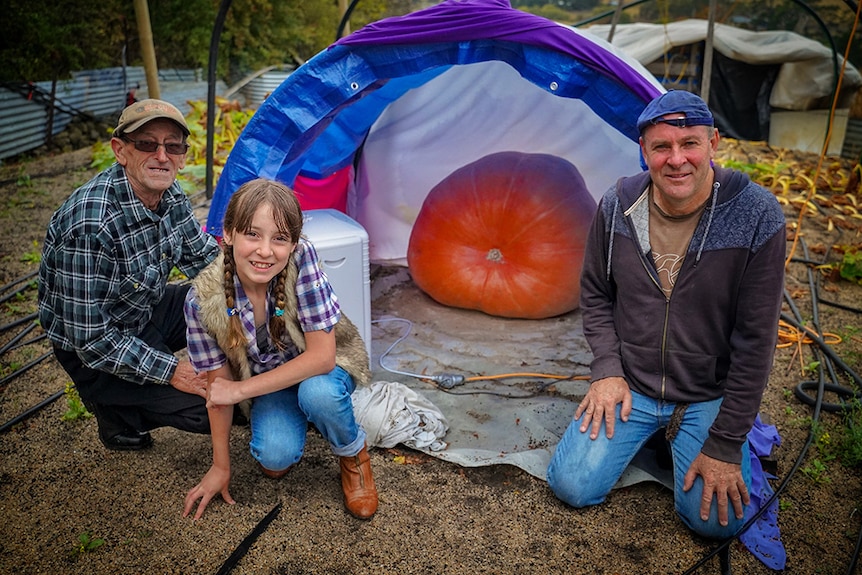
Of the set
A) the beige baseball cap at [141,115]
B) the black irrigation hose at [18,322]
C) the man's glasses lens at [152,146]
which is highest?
the beige baseball cap at [141,115]

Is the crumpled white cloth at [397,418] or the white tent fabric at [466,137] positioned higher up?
the white tent fabric at [466,137]

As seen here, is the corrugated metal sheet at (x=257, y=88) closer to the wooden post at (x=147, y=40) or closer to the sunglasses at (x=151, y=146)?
the wooden post at (x=147, y=40)

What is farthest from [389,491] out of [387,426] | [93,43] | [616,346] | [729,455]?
[93,43]

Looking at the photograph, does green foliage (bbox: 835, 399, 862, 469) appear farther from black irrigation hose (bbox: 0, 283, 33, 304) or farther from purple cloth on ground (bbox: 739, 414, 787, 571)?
black irrigation hose (bbox: 0, 283, 33, 304)

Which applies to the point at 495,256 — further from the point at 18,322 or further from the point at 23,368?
the point at 18,322

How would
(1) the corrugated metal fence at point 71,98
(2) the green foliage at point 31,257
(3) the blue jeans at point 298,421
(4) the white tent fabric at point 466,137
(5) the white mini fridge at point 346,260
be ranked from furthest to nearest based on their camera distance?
(1) the corrugated metal fence at point 71,98, (2) the green foliage at point 31,257, (4) the white tent fabric at point 466,137, (5) the white mini fridge at point 346,260, (3) the blue jeans at point 298,421

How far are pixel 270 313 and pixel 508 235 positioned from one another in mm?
1995

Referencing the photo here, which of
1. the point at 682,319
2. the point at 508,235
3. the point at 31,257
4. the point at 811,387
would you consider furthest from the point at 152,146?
the point at 811,387

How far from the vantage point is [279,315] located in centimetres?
207

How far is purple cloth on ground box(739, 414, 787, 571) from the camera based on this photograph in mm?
2080

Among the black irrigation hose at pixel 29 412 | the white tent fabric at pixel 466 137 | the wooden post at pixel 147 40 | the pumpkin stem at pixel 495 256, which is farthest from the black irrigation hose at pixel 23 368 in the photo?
the wooden post at pixel 147 40

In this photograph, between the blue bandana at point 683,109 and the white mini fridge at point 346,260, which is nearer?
the blue bandana at point 683,109

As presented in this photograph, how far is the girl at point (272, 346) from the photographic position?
1963 millimetres

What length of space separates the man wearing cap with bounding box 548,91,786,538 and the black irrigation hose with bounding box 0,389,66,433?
221cm
